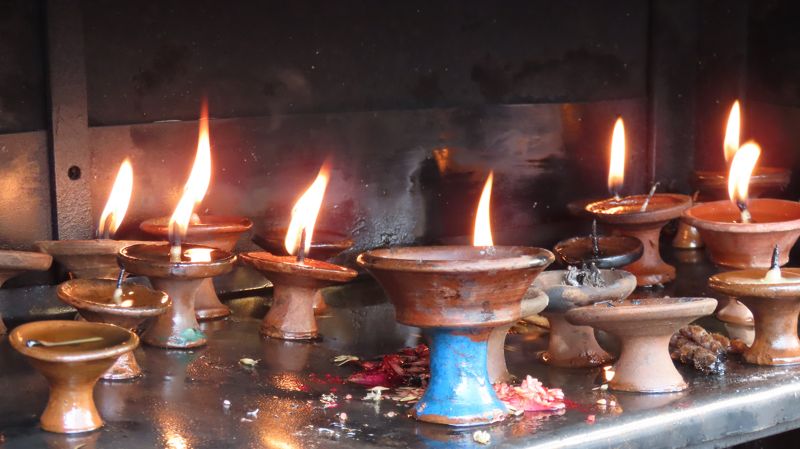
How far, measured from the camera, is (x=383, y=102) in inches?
196

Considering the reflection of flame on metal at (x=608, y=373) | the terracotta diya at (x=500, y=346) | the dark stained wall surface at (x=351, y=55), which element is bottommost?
the reflection of flame on metal at (x=608, y=373)

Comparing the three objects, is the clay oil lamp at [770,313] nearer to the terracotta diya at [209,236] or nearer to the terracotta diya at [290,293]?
the terracotta diya at [290,293]

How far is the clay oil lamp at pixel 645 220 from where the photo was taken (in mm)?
4738

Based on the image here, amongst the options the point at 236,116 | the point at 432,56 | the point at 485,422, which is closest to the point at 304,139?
the point at 236,116

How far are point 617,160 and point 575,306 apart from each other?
1665 mm

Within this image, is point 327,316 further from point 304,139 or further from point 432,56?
point 432,56

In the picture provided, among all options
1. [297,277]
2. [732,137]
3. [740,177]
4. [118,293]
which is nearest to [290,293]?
[297,277]

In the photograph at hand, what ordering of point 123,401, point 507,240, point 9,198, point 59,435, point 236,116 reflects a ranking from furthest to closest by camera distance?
point 507,240 → point 236,116 → point 9,198 → point 123,401 → point 59,435

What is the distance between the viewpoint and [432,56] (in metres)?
5.09

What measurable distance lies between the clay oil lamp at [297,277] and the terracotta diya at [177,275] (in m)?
0.17

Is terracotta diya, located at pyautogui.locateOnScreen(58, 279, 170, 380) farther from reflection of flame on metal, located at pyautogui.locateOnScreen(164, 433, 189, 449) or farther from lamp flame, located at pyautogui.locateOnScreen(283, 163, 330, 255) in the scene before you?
lamp flame, located at pyautogui.locateOnScreen(283, 163, 330, 255)

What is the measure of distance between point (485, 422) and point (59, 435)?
3.43 feet

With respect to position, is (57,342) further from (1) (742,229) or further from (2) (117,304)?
(1) (742,229)

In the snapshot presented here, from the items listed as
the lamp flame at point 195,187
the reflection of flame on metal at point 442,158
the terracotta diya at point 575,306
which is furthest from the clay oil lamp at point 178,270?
the reflection of flame on metal at point 442,158
